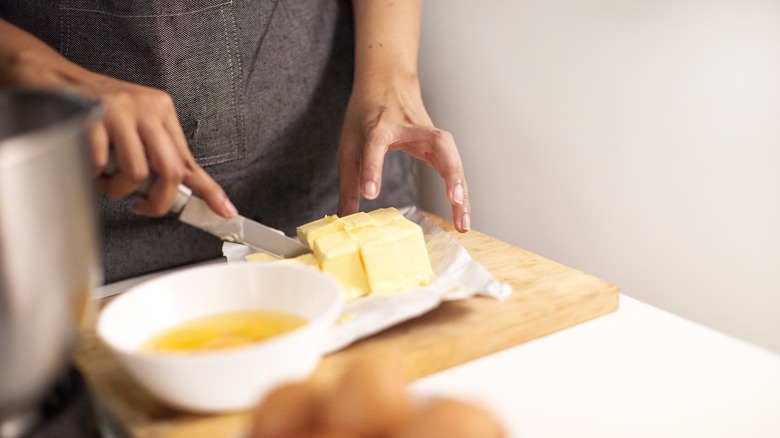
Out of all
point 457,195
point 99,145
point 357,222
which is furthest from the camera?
point 457,195

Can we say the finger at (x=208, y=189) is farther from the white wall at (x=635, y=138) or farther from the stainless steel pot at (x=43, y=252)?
the white wall at (x=635, y=138)

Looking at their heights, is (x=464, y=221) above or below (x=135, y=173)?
below

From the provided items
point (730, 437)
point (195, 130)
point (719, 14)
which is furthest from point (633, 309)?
point (195, 130)

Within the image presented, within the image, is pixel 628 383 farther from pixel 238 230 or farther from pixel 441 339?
pixel 238 230

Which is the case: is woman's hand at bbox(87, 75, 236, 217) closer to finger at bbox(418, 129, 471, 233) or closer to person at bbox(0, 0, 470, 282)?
person at bbox(0, 0, 470, 282)

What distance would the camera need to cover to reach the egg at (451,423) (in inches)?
17.6

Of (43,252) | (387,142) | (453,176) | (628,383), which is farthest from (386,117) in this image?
(43,252)

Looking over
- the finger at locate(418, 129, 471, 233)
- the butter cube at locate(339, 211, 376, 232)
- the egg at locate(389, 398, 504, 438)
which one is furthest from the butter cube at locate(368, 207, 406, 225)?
the egg at locate(389, 398, 504, 438)

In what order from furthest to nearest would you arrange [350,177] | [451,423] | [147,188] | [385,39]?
[385,39], [350,177], [147,188], [451,423]

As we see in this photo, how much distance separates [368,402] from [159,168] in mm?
503

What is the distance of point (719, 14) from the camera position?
1.12 metres

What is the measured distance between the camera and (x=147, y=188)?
891mm

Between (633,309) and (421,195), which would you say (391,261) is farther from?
(421,195)

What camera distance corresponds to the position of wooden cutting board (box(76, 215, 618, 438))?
27.8 inches
